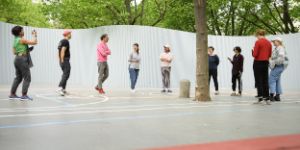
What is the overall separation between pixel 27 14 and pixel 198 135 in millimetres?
40851

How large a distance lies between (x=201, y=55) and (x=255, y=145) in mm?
7340

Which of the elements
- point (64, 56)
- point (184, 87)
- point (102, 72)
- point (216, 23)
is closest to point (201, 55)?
point (184, 87)

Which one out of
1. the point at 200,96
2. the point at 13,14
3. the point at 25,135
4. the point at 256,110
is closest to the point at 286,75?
the point at 200,96

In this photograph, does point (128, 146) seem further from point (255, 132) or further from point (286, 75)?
point (286, 75)

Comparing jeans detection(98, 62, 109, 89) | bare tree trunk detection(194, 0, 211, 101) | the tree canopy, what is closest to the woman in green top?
jeans detection(98, 62, 109, 89)

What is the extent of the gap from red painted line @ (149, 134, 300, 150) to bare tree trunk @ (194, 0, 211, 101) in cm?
655

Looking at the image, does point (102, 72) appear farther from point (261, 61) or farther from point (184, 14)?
point (184, 14)

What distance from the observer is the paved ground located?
5.80 meters

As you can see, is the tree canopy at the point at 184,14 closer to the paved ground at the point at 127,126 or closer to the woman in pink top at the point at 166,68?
the woman in pink top at the point at 166,68

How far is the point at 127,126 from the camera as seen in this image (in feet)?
23.9

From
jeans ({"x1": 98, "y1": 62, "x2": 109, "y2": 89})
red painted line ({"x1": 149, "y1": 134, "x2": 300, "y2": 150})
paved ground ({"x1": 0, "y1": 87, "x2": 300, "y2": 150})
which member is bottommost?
red painted line ({"x1": 149, "y1": 134, "x2": 300, "y2": 150})

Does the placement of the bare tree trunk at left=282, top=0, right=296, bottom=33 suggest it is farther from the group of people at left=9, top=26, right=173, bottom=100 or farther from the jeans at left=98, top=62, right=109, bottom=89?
the jeans at left=98, top=62, right=109, bottom=89

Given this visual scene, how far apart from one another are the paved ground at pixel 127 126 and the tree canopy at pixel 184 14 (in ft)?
70.1

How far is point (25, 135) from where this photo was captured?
629 centimetres
